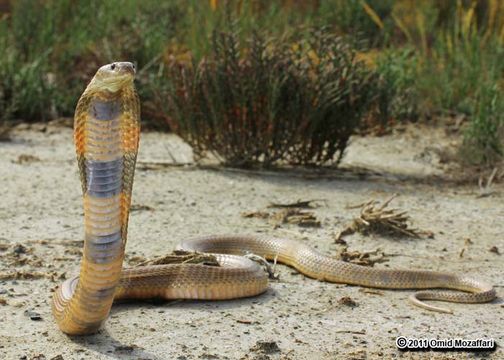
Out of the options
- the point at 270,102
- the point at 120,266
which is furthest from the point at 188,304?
the point at 270,102

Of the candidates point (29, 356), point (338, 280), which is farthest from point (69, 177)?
point (29, 356)

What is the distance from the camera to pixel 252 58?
8734mm

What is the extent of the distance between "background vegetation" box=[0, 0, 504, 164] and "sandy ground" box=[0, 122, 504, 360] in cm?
41

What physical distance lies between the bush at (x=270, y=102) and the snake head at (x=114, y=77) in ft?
15.4

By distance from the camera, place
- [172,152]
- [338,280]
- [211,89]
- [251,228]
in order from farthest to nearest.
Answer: [172,152], [211,89], [251,228], [338,280]

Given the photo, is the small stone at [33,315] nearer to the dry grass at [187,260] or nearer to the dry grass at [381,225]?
the dry grass at [187,260]

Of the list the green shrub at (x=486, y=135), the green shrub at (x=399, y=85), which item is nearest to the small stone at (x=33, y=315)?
the green shrub at (x=486, y=135)

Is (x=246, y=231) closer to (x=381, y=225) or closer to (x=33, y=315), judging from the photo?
(x=381, y=225)

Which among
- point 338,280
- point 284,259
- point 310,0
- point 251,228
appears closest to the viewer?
point 338,280

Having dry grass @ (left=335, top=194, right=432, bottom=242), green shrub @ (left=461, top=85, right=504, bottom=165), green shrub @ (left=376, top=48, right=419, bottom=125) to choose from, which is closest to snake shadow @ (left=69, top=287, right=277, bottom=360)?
dry grass @ (left=335, top=194, right=432, bottom=242)

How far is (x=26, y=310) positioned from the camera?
4.97m

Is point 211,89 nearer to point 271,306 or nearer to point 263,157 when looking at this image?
point 263,157

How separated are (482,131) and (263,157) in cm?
189

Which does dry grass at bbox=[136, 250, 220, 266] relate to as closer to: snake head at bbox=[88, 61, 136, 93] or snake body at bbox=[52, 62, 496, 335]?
snake body at bbox=[52, 62, 496, 335]
